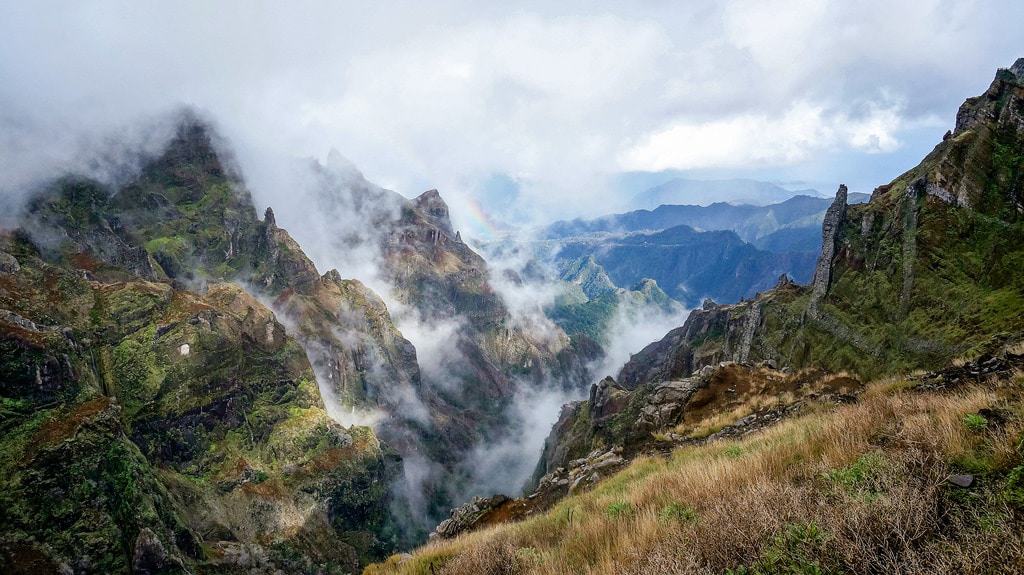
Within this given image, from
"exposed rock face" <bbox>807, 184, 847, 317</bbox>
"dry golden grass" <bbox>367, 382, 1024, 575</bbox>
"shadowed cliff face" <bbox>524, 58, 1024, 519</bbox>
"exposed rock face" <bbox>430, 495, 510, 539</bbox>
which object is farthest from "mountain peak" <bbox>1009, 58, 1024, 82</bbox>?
"dry golden grass" <bbox>367, 382, 1024, 575</bbox>

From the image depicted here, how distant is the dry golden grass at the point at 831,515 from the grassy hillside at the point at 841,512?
14 millimetres

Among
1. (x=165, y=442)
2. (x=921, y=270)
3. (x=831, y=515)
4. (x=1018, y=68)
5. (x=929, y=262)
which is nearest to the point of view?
(x=831, y=515)

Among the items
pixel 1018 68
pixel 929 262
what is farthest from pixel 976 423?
pixel 1018 68

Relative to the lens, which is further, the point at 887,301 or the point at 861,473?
the point at 887,301

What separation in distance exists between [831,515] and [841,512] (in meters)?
0.12

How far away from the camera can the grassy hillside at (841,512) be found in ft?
10.8

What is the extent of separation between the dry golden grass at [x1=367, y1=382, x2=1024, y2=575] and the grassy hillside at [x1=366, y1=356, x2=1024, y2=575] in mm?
14

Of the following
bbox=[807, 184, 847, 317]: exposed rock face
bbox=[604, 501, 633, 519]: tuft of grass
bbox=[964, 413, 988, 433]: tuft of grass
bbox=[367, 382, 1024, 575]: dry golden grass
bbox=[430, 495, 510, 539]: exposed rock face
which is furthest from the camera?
bbox=[807, 184, 847, 317]: exposed rock face

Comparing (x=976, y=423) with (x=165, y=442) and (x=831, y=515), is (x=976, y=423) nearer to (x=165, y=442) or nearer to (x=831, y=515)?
(x=831, y=515)

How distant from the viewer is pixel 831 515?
3.82 m

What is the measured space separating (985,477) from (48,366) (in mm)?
152295

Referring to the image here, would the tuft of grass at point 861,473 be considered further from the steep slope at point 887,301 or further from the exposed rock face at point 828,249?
the exposed rock face at point 828,249

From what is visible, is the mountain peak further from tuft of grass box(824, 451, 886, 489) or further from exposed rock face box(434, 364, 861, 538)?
tuft of grass box(824, 451, 886, 489)

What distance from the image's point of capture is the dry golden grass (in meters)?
3.27
